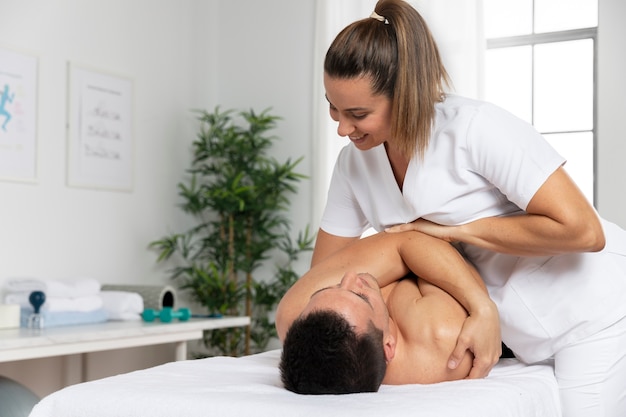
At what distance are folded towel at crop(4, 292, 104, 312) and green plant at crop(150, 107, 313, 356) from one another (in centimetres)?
89

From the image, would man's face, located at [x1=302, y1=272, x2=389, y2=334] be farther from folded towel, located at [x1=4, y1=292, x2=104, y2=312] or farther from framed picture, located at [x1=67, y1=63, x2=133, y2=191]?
framed picture, located at [x1=67, y1=63, x2=133, y2=191]

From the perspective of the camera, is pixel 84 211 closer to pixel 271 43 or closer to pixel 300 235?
pixel 300 235

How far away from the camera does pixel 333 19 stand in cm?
441

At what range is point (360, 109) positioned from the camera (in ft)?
5.71

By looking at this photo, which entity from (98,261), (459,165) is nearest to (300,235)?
(98,261)

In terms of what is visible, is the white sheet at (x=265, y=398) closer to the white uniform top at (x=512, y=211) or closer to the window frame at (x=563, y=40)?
the white uniform top at (x=512, y=211)

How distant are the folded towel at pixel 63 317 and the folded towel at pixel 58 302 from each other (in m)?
0.02

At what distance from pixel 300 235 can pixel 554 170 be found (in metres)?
2.91

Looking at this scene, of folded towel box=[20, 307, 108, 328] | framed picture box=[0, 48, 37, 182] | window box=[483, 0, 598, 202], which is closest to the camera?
folded towel box=[20, 307, 108, 328]

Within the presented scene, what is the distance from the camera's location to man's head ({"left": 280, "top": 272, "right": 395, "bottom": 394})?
1.38 metres

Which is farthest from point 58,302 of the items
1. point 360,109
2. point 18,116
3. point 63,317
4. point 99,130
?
point 360,109

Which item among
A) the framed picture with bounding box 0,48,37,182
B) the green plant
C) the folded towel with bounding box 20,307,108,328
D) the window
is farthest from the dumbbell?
the window

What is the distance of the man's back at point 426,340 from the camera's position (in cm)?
160

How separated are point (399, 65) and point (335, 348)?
65 cm
